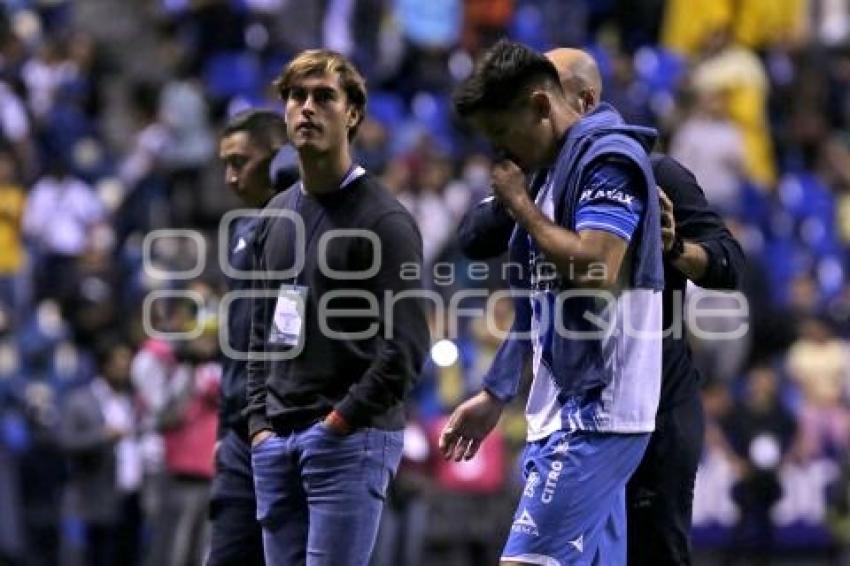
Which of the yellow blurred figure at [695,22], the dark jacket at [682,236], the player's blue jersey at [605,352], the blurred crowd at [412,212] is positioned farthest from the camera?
the yellow blurred figure at [695,22]

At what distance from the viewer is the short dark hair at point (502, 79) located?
6.39 m

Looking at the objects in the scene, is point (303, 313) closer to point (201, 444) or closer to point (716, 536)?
point (201, 444)

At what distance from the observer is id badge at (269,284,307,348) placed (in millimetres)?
7250

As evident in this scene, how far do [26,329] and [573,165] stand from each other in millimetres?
8957

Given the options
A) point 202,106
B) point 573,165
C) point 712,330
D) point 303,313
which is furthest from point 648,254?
point 202,106

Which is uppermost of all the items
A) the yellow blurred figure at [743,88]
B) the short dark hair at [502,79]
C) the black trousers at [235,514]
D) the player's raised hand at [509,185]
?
the yellow blurred figure at [743,88]

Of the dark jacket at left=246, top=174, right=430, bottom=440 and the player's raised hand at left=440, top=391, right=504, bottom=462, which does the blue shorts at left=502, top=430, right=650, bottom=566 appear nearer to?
the player's raised hand at left=440, top=391, right=504, bottom=462

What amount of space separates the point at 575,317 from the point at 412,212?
28.3ft

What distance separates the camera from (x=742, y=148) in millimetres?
18375

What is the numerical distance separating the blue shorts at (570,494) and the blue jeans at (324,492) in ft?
2.47

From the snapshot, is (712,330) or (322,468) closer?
(322,468)

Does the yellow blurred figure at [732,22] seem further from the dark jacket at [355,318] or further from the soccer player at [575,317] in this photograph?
the soccer player at [575,317]

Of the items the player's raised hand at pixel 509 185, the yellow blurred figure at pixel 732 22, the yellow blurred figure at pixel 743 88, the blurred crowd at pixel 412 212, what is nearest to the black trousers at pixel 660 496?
the player's raised hand at pixel 509 185

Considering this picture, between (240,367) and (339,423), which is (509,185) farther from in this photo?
(240,367)
